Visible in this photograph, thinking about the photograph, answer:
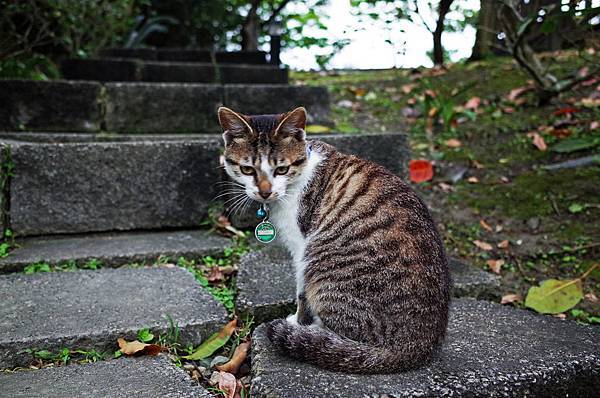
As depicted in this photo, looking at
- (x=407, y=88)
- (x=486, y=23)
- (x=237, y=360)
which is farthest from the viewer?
(x=407, y=88)

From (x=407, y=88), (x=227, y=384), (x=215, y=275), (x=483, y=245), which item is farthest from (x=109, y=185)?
(x=407, y=88)

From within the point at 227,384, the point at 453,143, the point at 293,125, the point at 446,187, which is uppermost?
the point at 293,125

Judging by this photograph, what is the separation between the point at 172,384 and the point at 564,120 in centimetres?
346

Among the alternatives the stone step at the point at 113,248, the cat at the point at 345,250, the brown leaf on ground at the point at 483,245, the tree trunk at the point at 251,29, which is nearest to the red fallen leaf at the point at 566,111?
the brown leaf on ground at the point at 483,245

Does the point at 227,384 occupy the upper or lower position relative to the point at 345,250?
lower

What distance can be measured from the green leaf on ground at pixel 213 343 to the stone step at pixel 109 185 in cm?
113

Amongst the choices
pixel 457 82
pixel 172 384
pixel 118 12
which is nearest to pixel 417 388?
pixel 172 384

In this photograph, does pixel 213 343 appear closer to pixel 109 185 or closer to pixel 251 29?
pixel 109 185

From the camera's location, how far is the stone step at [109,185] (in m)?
2.79

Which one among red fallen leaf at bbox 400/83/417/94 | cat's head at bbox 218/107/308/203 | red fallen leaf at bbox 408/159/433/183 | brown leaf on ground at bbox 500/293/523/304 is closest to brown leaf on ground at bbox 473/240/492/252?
brown leaf on ground at bbox 500/293/523/304

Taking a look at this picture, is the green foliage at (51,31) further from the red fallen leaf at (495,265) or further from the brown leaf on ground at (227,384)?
the red fallen leaf at (495,265)

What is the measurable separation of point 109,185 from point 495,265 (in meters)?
2.12

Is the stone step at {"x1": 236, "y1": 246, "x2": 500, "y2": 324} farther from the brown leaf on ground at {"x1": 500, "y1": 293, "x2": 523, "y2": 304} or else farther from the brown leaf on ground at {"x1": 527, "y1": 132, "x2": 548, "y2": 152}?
the brown leaf on ground at {"x1": 527, "y1": 132, "x2": 548, "y2": 152}

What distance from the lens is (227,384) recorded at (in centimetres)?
187
